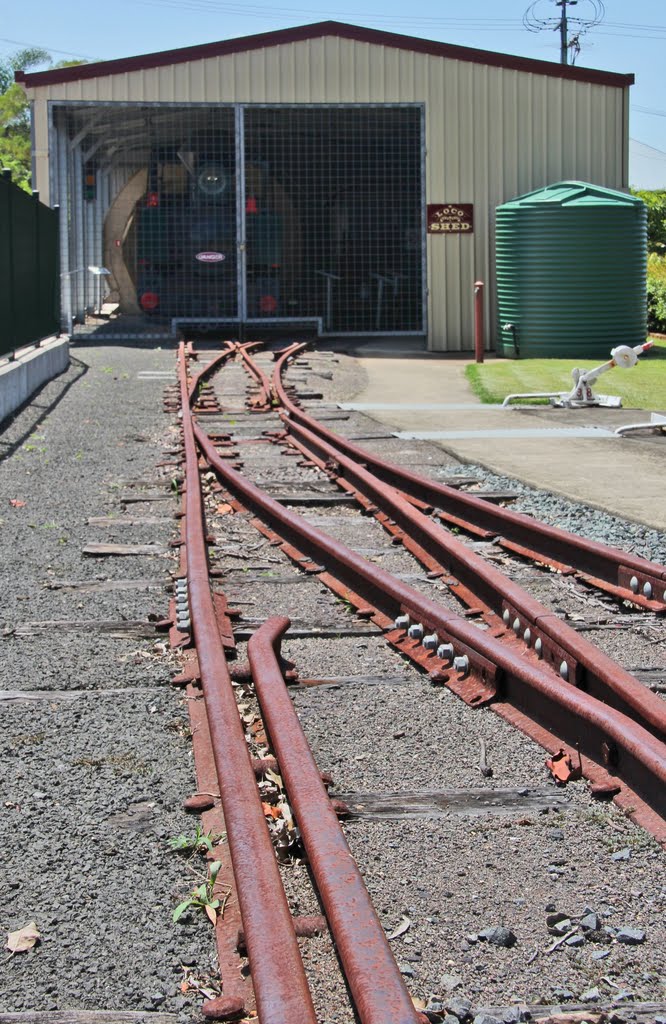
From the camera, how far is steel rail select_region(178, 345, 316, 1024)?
7.73 ft

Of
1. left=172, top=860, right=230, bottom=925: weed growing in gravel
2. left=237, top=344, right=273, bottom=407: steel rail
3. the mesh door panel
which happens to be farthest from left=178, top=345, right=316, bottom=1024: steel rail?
the mesh door panel

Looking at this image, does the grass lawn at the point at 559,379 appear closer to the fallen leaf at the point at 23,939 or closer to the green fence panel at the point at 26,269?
the green fence panel at the point at 26,269

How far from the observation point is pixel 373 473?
1030 centimetres

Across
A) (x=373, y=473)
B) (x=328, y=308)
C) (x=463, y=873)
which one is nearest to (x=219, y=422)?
(x=373, y=473)

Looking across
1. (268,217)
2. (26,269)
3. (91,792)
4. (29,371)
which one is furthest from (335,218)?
(91,792)

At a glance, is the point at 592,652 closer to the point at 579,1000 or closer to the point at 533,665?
the point at 533,665

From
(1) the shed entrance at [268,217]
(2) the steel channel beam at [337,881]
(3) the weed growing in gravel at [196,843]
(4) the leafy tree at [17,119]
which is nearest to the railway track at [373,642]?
(2) the steel channel beam at [337,881]

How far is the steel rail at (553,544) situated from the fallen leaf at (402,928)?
3.17 m

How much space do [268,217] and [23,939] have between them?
25024 millimetres

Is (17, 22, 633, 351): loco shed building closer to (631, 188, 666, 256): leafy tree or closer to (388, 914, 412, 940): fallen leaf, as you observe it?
(631, 188, 666, 256): leafy tree

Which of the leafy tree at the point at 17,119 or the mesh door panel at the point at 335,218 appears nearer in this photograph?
the mesh door panel at the point at 335,218

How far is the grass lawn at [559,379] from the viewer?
54.2 ft

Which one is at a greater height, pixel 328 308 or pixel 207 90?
pixel 207 90

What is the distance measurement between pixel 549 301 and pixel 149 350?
24.4ft
